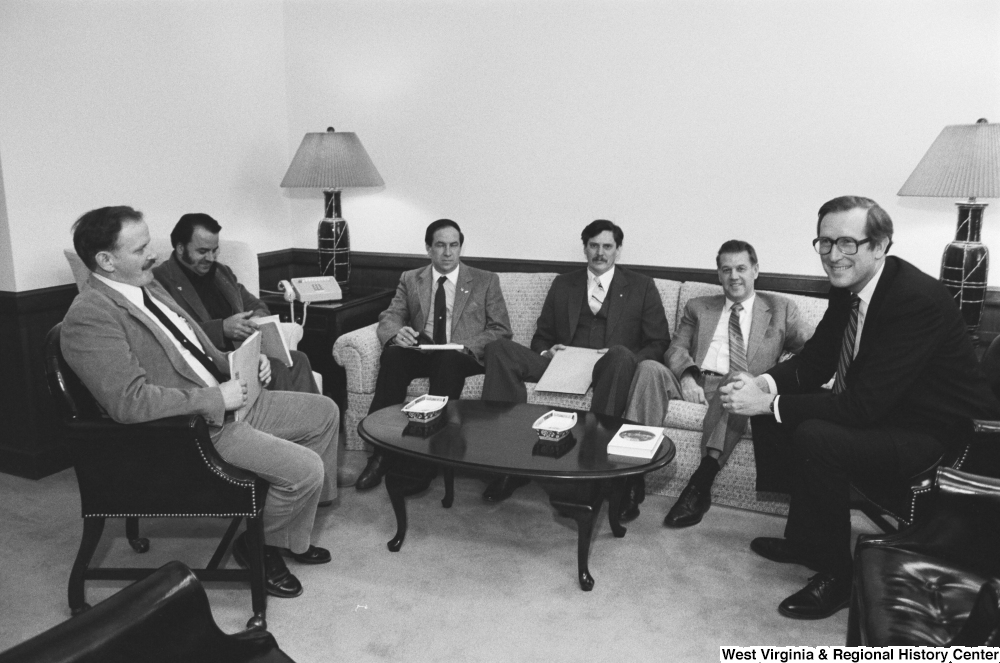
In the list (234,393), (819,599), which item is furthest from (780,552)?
(234,393)

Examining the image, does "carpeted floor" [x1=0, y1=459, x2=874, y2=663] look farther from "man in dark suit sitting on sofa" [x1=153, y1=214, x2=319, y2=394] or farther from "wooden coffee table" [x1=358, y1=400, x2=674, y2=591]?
"man in dark suit sitting on sofa" [x1=153, y1=214, x2=319, y2=394]

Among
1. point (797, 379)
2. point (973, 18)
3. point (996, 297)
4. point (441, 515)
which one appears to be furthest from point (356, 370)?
point (973, 18)

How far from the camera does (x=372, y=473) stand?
3.70 metres

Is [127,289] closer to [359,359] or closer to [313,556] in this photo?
[313,556]

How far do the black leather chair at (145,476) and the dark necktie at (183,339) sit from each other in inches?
11.4

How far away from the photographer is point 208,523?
3348mm

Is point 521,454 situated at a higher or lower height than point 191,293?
lower

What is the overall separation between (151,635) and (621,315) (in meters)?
2.95

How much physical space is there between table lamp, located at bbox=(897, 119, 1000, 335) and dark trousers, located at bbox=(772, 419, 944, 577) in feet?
4.48

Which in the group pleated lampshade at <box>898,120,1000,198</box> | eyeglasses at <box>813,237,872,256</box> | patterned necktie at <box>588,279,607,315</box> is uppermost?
pleated lampshade at <box>898,120,1000,198</box>

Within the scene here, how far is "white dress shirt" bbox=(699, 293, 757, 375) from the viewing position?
373 centimetres

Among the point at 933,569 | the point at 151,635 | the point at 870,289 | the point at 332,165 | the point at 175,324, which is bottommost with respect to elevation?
the point at 933,569

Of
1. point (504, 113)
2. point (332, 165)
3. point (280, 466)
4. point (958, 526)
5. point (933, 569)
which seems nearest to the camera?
point (933, 569)

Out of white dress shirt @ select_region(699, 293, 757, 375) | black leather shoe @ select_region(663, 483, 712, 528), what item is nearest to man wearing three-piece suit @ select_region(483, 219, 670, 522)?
white dress shirt @ select_region(699, 293, 757, 375)
